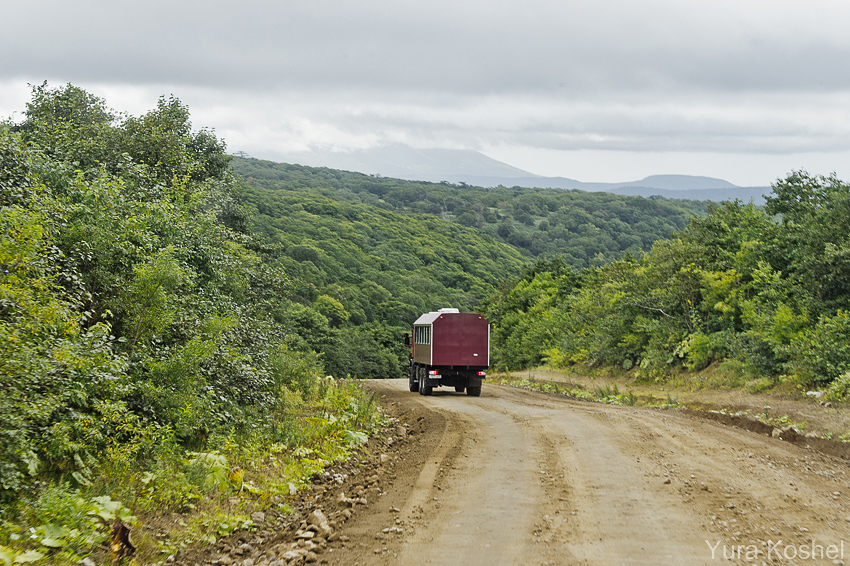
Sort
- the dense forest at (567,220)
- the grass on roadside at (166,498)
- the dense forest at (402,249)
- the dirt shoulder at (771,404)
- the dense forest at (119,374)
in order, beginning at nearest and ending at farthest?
the grass on roadside at (166,498) < the dense forest at (119,374) < the dirt shoulder at (771,404) < the dense forest at (402,249) < the dense forest at (567,220)

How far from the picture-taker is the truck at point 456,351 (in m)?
23.2

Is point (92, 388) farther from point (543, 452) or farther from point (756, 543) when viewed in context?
point (756, 543)

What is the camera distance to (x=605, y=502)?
280 inches

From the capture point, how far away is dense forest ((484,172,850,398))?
18703 millimetres

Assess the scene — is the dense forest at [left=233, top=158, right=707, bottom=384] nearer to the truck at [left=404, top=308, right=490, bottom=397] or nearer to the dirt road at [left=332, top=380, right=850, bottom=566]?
the truck at [left=404, top=308, right=490, bottom=397]

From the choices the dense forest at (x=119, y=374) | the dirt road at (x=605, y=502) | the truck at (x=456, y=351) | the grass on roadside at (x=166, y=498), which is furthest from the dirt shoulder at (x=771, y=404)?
the grass on roadside at (x=166, y=498)

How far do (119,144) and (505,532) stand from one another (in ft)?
57.1

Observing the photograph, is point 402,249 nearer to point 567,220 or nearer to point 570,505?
point 567,220

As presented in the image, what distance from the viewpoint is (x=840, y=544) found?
559cm

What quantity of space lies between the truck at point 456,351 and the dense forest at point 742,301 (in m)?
7.96

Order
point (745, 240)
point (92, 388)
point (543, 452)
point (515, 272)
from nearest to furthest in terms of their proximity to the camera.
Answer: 1. point (92, 388)
2. point (543, 452)
3. point (745, 240)
4. point (515, 272)

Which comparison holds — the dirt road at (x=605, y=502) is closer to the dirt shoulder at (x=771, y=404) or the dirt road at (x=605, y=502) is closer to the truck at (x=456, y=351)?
the dirt shoulder at (x=771, y=404)

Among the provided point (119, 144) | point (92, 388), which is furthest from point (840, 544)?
point (119, 144)

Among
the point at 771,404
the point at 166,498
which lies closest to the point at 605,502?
the point at 166,498
